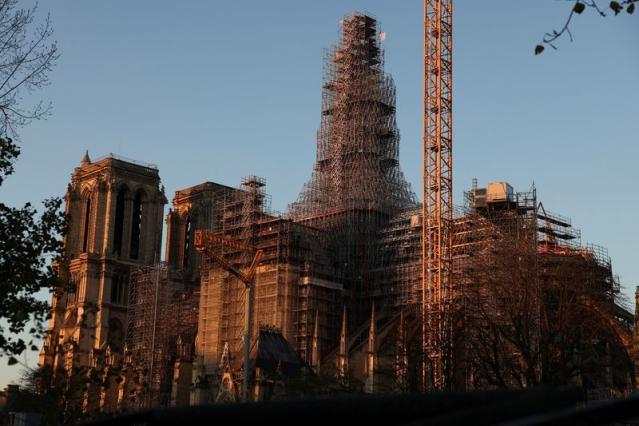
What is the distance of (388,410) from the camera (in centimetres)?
1046

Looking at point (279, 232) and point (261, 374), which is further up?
point (279, 232)

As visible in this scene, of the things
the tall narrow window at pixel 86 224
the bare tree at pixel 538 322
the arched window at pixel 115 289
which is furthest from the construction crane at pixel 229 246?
the tall narrow window at pixel 86 224

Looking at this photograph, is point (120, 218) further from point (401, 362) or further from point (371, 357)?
point (401, 362)

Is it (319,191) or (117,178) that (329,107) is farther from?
(117,178)

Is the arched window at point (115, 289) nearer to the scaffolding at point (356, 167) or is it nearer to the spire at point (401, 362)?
the scaffolding at point (356, 167)

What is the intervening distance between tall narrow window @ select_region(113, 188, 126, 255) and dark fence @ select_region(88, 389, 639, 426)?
10362cm

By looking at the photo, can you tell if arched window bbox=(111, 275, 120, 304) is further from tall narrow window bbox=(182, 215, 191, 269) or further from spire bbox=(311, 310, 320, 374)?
spire bbox=(311, 310, 320, 374)

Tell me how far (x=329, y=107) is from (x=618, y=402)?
99.0 metres

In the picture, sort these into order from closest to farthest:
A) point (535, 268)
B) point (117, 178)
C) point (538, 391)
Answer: point (538, 391) < point (535, 268) < point (117, 178)

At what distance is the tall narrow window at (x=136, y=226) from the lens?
11544cm

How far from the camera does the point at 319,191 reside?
10362 cm

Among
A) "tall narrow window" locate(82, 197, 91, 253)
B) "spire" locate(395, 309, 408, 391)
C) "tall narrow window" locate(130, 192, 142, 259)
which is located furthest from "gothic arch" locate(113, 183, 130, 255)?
"spire" locate(395, 309, 408, 391)

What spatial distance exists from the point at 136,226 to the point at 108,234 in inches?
221

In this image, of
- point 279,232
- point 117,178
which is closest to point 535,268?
point 279,232
